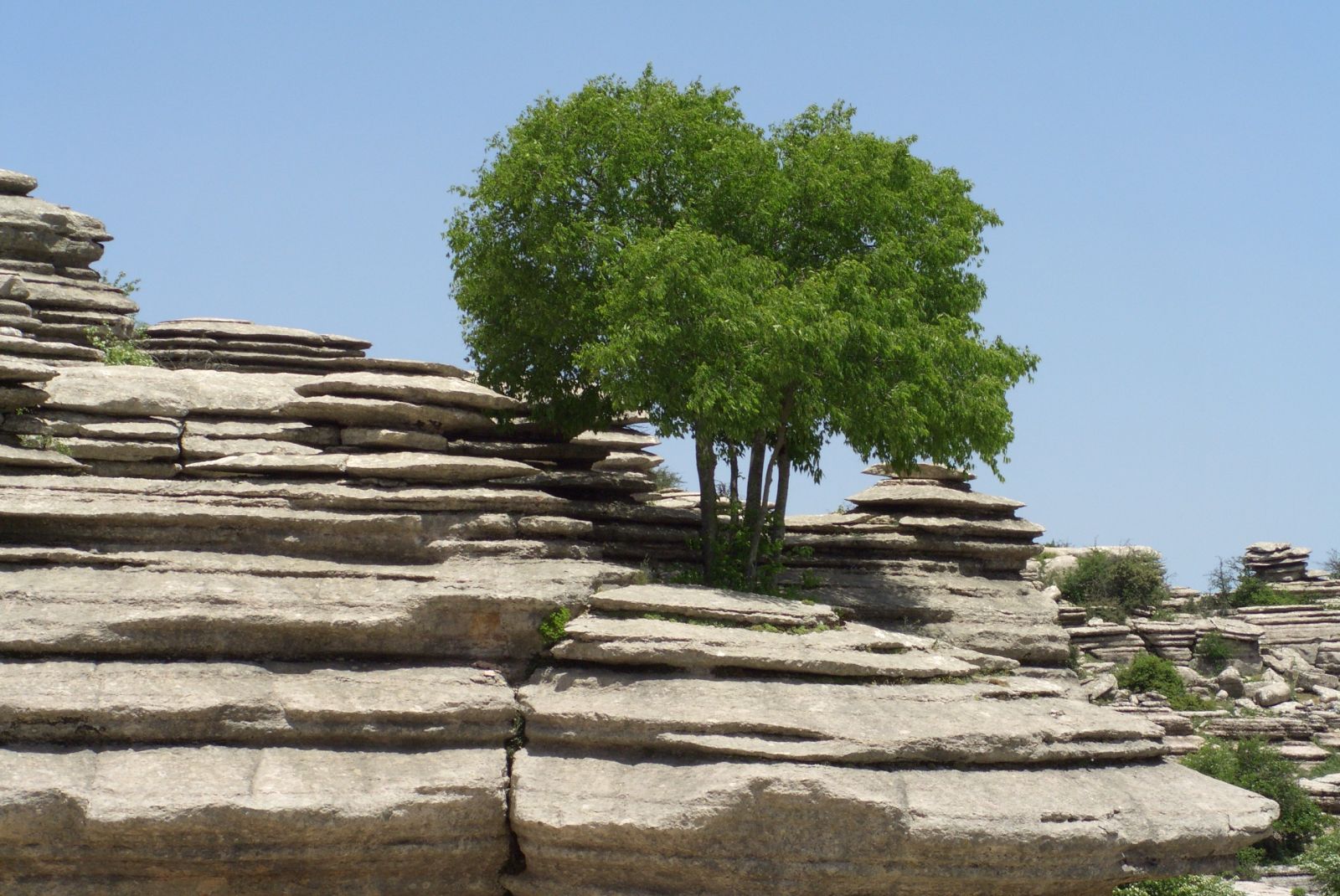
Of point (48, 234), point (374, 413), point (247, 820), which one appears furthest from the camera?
point (48, 234)

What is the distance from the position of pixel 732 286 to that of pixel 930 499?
27.9ft

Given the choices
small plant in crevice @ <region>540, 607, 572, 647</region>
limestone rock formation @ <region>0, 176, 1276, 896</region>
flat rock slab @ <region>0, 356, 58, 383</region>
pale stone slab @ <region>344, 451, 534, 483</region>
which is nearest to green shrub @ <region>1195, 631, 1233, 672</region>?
limestone rock formation @ <region>0, 176, 1276, 896</region>

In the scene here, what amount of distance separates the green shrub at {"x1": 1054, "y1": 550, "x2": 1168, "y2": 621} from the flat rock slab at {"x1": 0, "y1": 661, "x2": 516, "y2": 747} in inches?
1923

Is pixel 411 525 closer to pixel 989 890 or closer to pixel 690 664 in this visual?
pixel 690 664

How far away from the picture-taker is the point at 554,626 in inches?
859

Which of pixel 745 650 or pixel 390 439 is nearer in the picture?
pixel 745 650

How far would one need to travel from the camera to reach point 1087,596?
65938mm

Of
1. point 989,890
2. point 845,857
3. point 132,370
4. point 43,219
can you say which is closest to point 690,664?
point 845,857

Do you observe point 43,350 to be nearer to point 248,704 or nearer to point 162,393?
point 162,393

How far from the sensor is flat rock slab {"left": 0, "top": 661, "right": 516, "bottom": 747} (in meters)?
18.8

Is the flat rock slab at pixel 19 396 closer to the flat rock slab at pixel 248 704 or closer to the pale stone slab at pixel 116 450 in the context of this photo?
the pale stone slab at pixel 116 450

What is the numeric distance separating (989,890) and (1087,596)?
49.1 meters

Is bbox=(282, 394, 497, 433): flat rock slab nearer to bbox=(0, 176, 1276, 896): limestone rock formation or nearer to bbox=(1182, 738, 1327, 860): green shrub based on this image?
bbox=(0, 176, 1276, 896): limestone rock formation

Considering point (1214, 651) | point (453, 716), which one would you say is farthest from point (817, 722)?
point (1214, 651)
